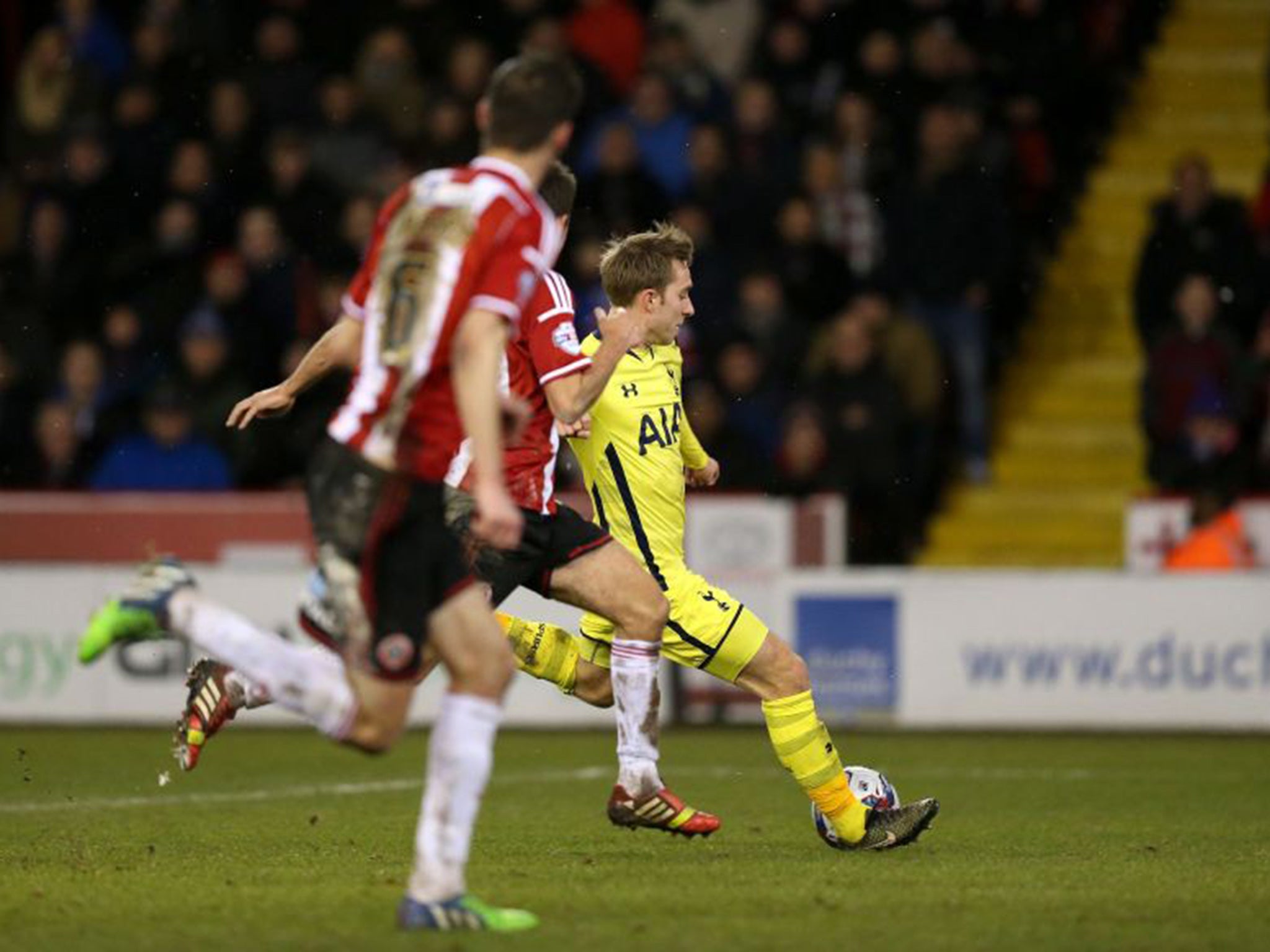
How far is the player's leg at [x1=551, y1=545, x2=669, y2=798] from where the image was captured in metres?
9.12

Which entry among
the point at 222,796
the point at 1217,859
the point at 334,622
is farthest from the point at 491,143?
the point at 222,796

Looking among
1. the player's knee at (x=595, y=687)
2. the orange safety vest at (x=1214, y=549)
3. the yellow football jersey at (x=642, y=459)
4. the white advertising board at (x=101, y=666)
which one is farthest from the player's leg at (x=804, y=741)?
the orange safety vest at (x=1214, y=549)

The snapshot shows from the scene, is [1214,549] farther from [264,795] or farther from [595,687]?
[595,687]

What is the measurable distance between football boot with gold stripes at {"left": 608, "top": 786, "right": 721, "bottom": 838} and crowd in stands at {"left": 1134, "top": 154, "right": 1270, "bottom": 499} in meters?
7.95

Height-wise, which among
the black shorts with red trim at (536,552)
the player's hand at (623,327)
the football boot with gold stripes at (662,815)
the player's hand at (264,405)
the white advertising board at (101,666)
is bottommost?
the white advertising board at (101,666)

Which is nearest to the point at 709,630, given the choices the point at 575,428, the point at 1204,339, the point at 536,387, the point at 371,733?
the point at 575,428

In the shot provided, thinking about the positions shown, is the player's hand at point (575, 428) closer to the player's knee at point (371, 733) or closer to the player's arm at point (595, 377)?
the player's arm at point (595, 377)

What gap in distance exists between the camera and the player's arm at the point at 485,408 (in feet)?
21.4

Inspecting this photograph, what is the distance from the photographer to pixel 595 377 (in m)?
8.65

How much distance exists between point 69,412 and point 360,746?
11398 millimetres

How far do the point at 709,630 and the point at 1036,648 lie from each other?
679cm

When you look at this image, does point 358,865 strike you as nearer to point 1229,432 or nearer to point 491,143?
point 491,143

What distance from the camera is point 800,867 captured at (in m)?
8.68

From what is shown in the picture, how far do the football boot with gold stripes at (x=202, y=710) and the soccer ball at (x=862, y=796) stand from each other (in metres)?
2.01
